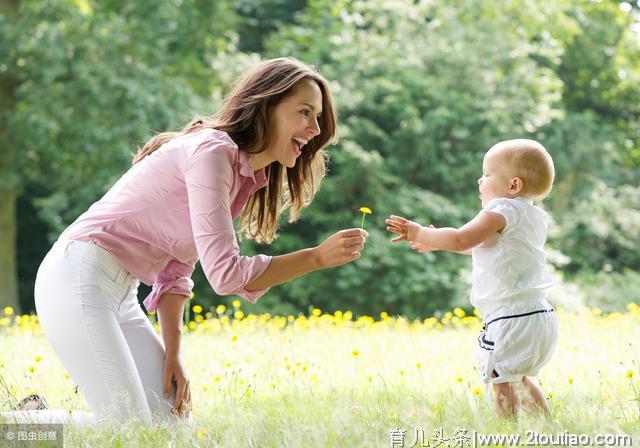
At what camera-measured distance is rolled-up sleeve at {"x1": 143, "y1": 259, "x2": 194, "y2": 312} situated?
3.70 meters

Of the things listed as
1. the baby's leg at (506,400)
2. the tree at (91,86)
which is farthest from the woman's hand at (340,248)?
the tree at (91,86)

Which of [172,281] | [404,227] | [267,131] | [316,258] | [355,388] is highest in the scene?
[267,131]

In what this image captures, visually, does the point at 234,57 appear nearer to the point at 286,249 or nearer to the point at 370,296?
the point at 286,249

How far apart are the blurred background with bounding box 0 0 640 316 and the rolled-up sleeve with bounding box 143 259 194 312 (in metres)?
7.55

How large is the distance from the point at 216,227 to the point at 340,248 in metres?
0.47

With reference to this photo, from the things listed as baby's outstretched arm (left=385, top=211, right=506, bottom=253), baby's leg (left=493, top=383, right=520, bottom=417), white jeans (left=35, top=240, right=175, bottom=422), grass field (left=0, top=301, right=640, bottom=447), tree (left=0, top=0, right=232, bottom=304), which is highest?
tree (left=0, top=0, right=232, bottom=304)

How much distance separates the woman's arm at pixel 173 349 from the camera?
11.8ft

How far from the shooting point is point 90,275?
326 cm

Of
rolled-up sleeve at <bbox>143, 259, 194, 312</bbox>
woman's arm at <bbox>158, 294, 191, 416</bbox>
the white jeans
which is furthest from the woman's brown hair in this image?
the white jeans

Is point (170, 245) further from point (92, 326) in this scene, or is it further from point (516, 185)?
point (516, 185)

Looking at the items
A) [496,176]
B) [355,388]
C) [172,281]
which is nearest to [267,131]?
[172,281]

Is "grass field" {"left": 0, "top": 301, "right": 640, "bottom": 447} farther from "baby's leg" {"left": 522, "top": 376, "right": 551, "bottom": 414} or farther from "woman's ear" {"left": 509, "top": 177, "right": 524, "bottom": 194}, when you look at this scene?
"woman's ear" {"left": 509, "top": 177, "right": 524, "bottom": 194}

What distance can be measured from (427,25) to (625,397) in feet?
37.5

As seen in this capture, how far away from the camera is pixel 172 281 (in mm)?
3699
